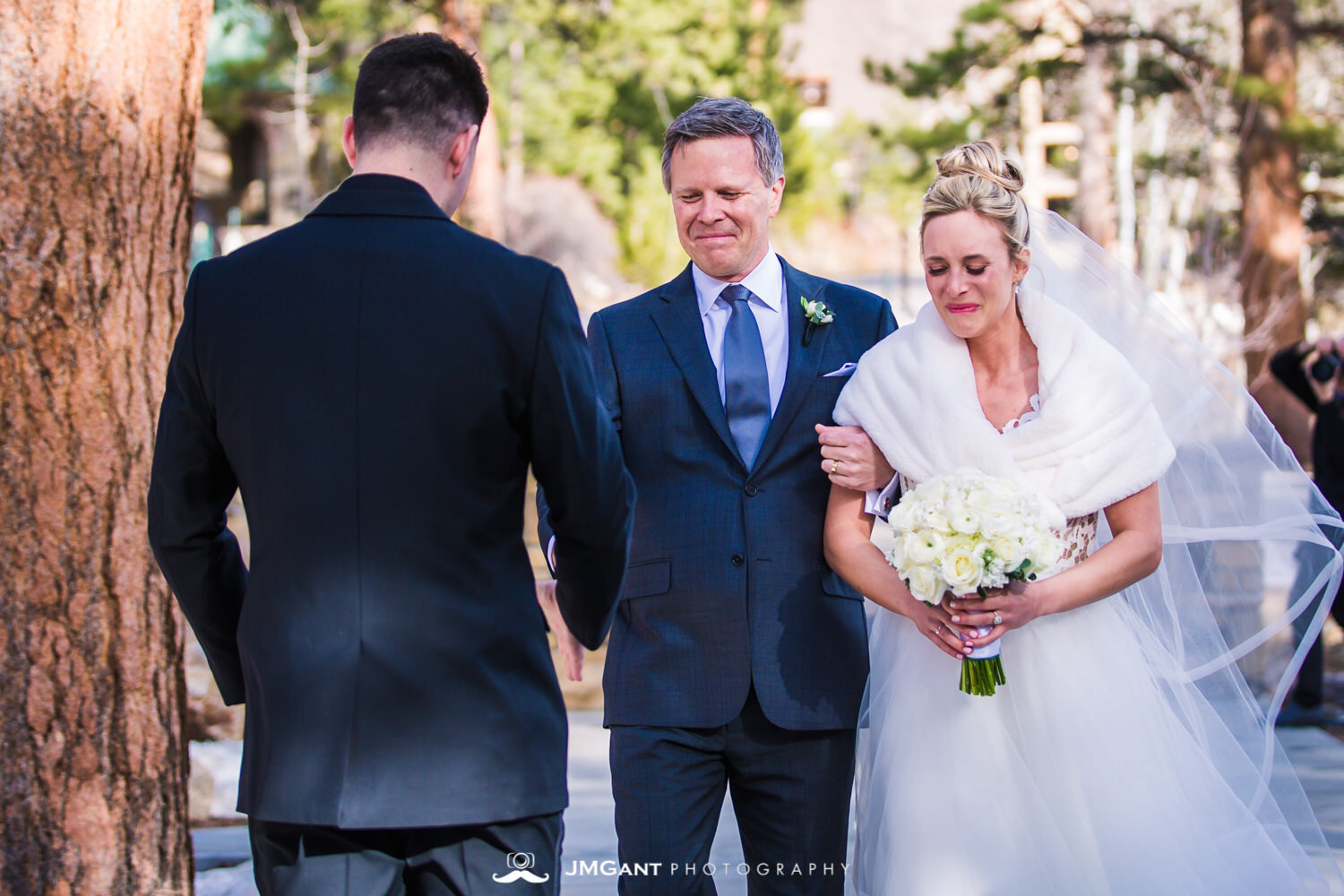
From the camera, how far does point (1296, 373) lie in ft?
25.1

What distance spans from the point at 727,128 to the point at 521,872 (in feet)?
6.46

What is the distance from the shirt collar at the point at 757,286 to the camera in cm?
344

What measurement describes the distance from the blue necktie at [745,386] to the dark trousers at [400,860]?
1340mm

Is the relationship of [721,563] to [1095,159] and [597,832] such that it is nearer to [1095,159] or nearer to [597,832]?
[597,832]

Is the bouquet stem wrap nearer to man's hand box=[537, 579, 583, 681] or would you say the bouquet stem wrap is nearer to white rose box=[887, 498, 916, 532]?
white rose box=[887, 498, 916, 532]

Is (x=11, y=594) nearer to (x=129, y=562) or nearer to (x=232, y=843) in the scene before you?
(x=129, y=562)

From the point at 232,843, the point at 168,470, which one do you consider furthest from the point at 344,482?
the point at 232,843

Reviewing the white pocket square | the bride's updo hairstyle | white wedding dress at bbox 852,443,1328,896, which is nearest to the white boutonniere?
the white pocket square

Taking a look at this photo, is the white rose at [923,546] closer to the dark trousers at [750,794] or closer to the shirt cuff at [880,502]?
the shirt cuff at [880,502]

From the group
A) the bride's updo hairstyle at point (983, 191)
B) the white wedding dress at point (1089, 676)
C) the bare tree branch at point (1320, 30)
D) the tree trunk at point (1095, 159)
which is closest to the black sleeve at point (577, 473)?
the white wedding dress at point (1089, 676)

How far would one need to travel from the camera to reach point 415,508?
2.11 m

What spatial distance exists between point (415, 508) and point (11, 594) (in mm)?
1910

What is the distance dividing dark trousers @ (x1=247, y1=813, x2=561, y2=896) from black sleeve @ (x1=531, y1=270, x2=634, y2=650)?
404 mm

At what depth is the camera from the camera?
24.3 feet
